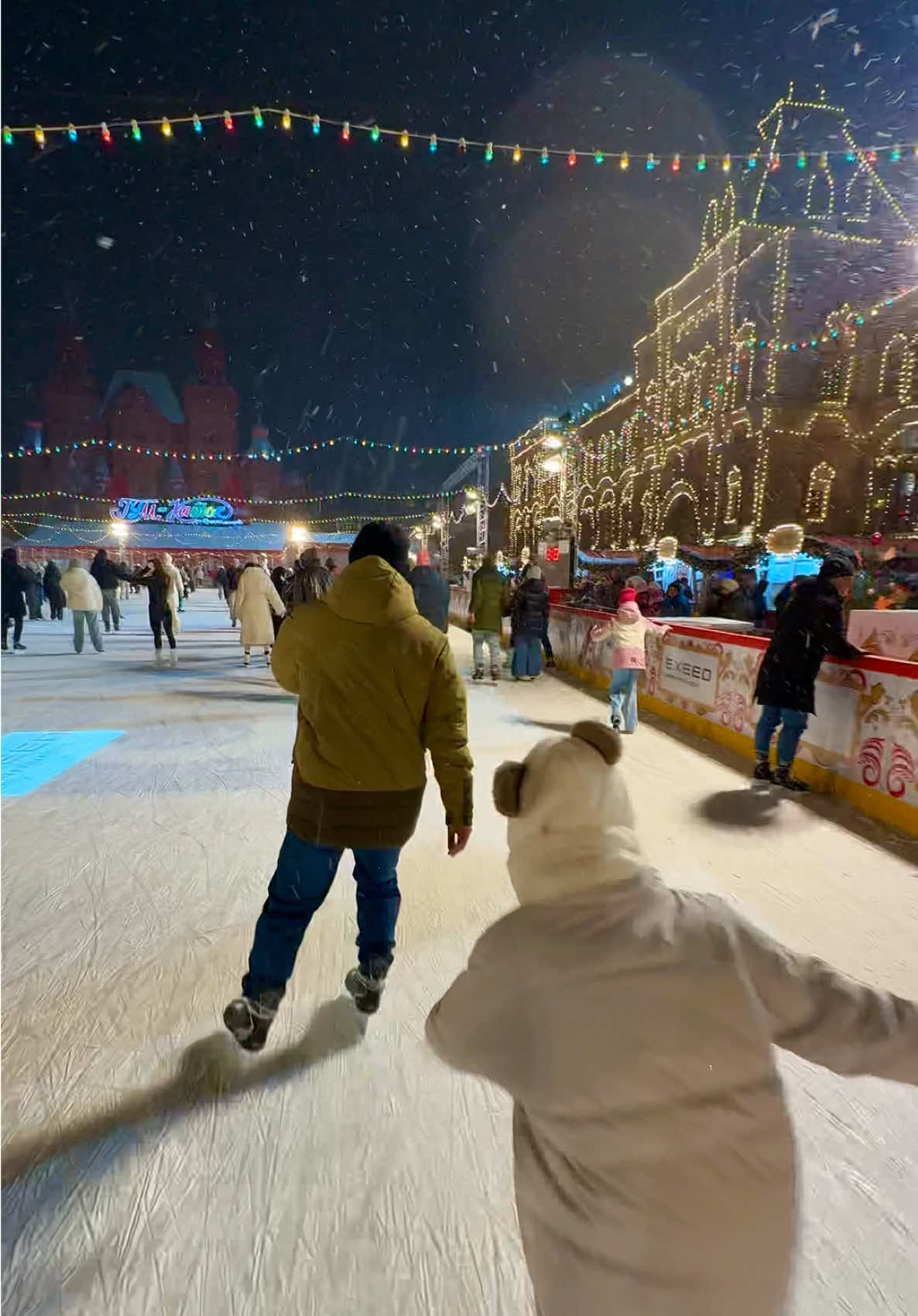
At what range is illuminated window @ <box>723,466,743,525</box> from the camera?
21.8 metres

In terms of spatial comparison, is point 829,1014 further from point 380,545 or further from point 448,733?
point 380,545

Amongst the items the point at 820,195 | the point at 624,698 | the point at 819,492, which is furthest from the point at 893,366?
the point at 624,698

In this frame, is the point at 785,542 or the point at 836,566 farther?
the point at 785,542

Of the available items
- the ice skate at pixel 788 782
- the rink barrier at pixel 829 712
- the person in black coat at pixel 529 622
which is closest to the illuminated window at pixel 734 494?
the person in black coat at pixel 529 622

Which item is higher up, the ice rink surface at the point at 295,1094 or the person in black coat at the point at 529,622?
the person in black coat at the point at 529,622

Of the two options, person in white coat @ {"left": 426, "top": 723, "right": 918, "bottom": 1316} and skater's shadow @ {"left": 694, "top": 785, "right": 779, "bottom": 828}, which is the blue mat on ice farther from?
person in white coat @ {"left": 426, "top": 723, "right": 918, "bottom": 1316}

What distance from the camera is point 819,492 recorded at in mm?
19703

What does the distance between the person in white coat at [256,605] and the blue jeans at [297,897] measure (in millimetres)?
7401

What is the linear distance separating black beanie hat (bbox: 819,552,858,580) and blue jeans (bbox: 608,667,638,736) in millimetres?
1893

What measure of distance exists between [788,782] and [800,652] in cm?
94

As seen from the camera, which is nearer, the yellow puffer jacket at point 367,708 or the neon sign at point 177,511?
the yellow puffer jacket at point 367,708

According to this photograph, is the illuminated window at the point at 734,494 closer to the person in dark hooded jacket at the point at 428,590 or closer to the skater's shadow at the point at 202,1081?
the person in dark hooded jacket at the point at 428,590

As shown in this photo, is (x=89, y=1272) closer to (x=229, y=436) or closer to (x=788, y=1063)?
(x=788, y=1063)

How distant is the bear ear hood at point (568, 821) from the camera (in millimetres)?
863
